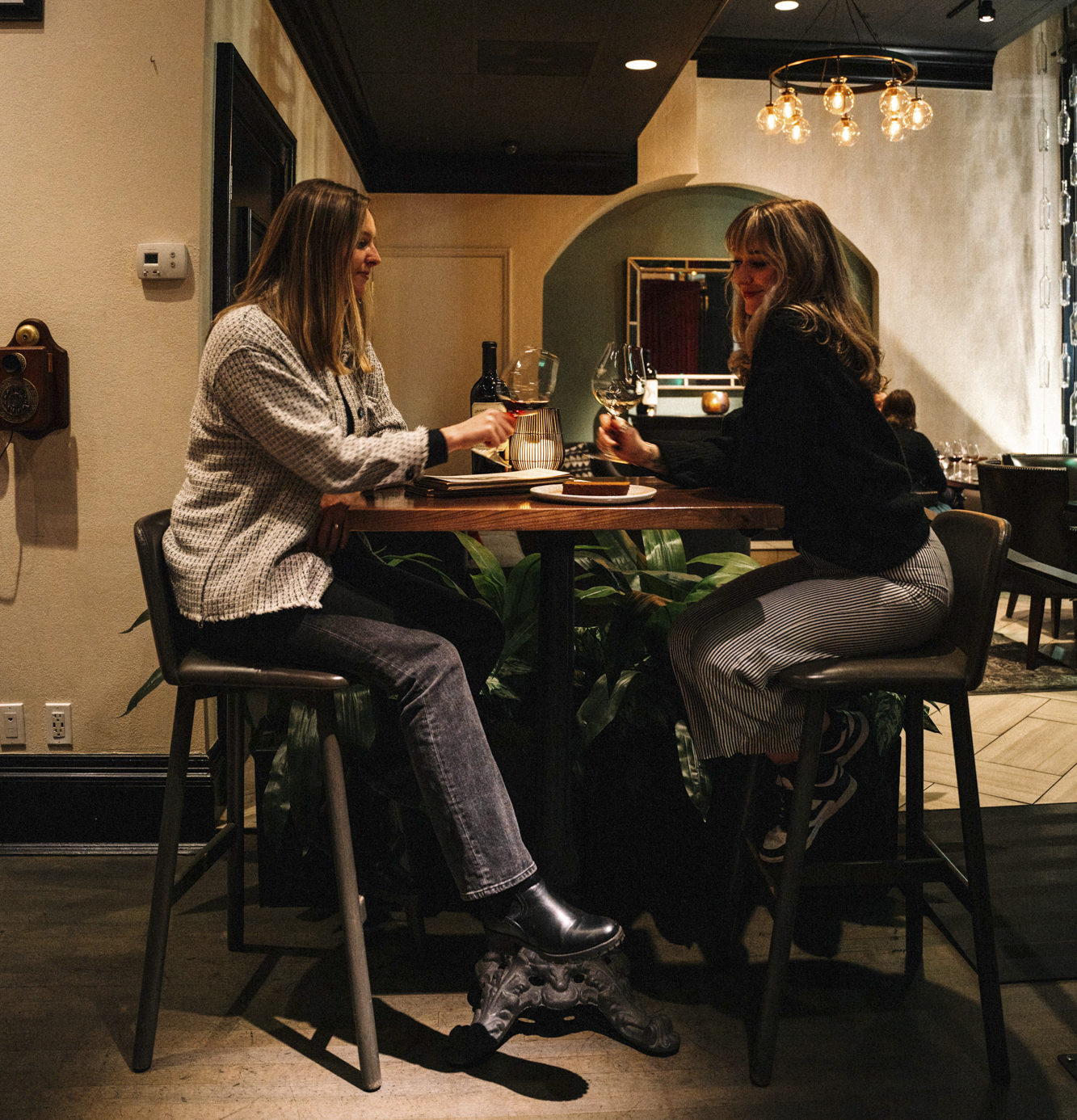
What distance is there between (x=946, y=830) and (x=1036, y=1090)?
3.46 feet

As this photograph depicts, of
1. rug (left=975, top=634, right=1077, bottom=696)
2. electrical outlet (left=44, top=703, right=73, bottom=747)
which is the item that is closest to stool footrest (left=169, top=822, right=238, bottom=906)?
electrical outlet (left=44, top=703, right=73, bottom=747)

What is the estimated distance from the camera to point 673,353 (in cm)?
704

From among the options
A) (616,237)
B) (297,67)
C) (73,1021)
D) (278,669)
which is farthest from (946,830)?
(616,237)

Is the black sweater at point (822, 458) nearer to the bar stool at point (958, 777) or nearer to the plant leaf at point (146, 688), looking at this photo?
the bar stool at point (958, 777)

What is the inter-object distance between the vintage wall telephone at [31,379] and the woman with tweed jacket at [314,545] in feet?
2.91

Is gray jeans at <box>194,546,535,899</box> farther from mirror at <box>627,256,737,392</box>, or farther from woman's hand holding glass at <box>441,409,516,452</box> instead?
mirror at <box>627,256,737,392</box>

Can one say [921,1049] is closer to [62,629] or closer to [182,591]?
[182,591]

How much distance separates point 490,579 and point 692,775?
66 centimetres

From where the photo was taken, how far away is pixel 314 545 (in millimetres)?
1607

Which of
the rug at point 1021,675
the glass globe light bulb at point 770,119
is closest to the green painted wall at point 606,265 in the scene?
the glass globe light bulb at point 770,119

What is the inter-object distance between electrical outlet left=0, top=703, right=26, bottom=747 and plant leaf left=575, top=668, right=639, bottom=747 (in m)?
1.44

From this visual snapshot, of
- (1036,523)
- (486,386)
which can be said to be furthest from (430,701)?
(486,386)

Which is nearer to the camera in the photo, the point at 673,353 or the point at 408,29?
the point at 408,29

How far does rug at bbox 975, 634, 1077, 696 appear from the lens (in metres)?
4.01
